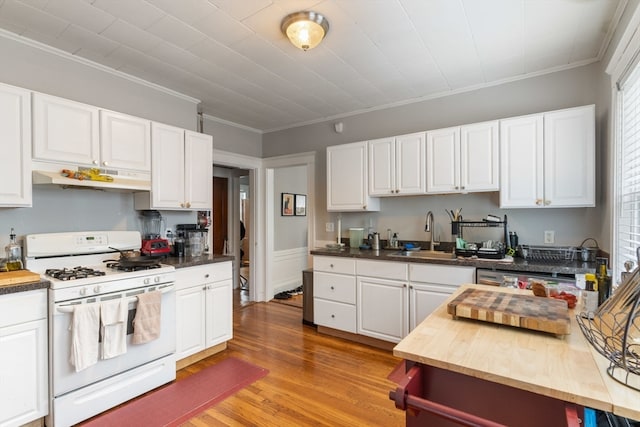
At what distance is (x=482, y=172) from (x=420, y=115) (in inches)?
41.4

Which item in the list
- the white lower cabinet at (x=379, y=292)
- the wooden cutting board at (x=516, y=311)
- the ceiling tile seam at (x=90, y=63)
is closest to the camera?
the wooden cutting board at (x=516, y=311)

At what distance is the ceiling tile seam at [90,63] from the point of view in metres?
2.37

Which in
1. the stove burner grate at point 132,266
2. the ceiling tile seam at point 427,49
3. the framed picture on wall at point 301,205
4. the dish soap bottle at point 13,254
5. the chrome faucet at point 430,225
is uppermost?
the ceiling tile seam at point 427,49

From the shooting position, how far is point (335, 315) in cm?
351

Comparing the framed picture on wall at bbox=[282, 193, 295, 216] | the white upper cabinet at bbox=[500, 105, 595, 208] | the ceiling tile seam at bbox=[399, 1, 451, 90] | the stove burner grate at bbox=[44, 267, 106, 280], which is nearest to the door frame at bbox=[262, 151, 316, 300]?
the framed picture on wall at bbox=[282, 193, 295, 216]

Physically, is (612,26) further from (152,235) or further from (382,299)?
(152,235)

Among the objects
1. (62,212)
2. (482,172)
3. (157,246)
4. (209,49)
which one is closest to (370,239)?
(482,172)

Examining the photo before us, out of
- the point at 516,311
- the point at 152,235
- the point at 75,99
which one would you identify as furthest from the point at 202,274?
the point at 516,311

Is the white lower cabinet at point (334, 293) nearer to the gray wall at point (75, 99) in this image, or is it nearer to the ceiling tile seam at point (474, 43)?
the gray wall at point (75, 99)

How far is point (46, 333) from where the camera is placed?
2006 millimetres

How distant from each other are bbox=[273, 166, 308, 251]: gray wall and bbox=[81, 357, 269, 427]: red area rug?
2.71 metres

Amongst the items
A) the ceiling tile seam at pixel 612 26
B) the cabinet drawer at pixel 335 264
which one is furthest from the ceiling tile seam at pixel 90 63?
the ceiling tile seam at pixel 612 26

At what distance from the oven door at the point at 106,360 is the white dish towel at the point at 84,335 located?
0.15 ft

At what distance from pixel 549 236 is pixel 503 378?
263cm
